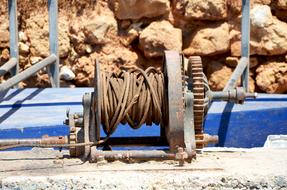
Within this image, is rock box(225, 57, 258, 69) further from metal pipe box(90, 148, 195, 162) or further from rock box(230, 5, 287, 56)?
metal pipe box(90, 148, 195, 162)

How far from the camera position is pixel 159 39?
7.34 metres

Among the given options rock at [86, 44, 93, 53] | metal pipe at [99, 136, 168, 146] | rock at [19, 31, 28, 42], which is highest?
rock at [19, 31, 28, 42]

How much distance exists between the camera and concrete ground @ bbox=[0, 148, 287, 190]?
2459 mm

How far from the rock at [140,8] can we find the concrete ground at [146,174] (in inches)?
189

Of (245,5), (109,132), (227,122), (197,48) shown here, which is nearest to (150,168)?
(109,132)

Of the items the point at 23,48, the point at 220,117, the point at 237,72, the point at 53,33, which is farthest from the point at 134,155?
the point at 23,48

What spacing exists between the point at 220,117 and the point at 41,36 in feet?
10.8

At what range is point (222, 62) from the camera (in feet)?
24.6


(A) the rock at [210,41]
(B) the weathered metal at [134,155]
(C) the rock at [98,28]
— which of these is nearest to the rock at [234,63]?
(A) the rock at [210,41]

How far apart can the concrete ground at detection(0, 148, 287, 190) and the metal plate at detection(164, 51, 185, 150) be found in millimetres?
118

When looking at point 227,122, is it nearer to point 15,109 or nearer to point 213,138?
point 15,109

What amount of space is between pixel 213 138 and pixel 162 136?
26cm

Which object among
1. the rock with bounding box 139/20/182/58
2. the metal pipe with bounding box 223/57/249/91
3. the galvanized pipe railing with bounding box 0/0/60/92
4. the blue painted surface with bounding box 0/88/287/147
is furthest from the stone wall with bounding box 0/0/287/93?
the blue painted surface with bounding box 0/88/287/147

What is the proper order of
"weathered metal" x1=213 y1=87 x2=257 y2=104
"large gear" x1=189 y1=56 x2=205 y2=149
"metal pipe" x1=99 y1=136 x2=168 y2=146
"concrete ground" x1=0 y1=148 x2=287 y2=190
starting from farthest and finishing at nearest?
"weathered metal" x1=213 y1=87 x2=257 y2=104 < "metal pipe" x1=99 y1=136 x2=168 y2=146 < "large gear" x1=189 y1=56 x2=205 y2=149 < "concrete ground" x1=0 y1=148 x2=287 y2=190
